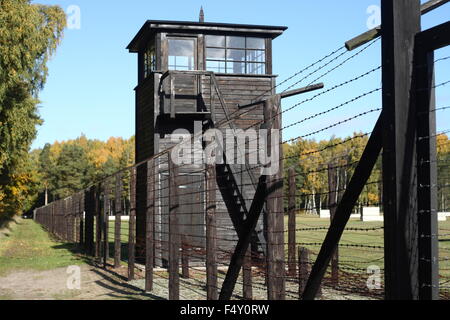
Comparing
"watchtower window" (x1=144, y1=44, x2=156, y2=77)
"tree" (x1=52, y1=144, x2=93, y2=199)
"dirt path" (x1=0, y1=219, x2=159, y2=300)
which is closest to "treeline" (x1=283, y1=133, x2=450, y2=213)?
"dirt path" (x1=0, y1=219, x2=159, y2=300)

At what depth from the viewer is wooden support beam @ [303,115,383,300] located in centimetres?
434

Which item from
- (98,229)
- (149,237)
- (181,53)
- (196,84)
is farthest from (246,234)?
(98,229)

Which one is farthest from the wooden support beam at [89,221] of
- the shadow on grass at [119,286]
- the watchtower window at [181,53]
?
the shadow on grass at [119,286]

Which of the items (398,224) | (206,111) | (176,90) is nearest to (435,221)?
(398,224)

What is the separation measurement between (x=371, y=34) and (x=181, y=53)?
15.5 meters

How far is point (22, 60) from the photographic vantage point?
23.5m

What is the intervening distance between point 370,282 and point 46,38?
1931cm

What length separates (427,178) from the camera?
4070mm

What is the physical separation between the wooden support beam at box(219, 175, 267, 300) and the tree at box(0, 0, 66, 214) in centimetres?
1727

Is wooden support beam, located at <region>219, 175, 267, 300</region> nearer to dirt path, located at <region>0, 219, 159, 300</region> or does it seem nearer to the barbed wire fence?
the barbed wire fence

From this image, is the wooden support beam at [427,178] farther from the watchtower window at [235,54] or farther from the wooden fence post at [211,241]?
the watchtower window at [235,54]

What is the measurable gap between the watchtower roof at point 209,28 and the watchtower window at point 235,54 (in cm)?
23

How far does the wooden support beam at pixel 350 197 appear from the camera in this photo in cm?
434

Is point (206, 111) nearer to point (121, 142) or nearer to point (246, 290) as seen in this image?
point (246, 290)
